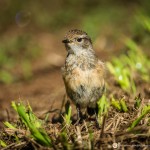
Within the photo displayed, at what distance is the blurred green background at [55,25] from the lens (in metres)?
9.59

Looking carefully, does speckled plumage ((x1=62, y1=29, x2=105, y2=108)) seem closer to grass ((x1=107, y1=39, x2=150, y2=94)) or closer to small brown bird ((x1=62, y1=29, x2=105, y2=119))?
small brown bird ((x1=62, y1=29, x2=105, y2=119))

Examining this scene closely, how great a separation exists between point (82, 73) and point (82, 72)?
1 centimetres

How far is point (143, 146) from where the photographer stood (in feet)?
13.9

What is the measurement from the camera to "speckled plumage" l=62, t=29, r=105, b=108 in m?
5.62

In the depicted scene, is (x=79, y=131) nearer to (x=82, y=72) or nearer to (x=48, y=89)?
(x=82, y=72)

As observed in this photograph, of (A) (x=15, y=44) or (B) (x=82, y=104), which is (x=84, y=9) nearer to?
(A) (x=15, y=44)

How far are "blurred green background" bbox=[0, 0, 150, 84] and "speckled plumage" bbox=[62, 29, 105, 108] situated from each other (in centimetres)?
273

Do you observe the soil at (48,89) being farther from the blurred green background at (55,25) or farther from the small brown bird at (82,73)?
the small brown bird at (82,73)

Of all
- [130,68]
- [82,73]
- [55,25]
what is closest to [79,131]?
[82,73]

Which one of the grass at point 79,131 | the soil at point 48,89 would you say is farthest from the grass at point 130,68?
the grass at point 79,131

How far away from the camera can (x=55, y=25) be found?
1215 cm

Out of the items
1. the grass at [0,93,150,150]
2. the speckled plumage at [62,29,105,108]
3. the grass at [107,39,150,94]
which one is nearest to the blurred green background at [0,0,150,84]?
the grass at [107,39,150,94]

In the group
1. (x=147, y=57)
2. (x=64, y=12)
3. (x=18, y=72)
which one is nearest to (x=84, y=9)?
(x=64, y=12)

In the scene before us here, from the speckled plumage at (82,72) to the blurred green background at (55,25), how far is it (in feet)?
8.96
